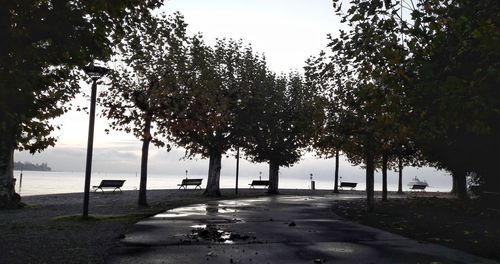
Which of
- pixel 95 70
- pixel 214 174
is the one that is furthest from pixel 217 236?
pixel 214 174

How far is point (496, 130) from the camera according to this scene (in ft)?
63.7

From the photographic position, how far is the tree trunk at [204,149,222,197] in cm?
3466

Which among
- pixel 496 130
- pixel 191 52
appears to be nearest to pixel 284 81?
pixel 191 52

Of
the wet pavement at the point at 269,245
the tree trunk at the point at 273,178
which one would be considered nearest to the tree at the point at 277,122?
the tree trunk at the point at 273,178

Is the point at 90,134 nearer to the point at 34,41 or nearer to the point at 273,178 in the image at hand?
the point at 34,41

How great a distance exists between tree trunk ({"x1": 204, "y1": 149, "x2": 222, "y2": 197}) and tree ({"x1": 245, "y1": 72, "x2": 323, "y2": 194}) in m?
3.37

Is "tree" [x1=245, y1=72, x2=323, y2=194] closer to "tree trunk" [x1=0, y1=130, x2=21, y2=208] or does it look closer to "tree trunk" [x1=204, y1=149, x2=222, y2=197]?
"tree trunk" [x1=204, y1=149, x2=222, y2=197]

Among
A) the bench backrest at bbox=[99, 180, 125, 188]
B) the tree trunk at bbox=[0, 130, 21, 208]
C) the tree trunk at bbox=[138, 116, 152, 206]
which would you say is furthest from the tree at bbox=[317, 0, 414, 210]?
the bench backrest at bbox=[99, 180, 125, 188]

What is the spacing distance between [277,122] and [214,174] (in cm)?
820

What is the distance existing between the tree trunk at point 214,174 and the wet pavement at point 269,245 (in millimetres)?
19514

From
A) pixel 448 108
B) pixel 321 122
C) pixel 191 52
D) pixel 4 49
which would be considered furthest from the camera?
pixel 191 52

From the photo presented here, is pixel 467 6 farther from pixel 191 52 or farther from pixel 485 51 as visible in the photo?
pixel 191 52

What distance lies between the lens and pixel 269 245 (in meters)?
10.5

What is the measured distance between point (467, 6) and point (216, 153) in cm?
2892
